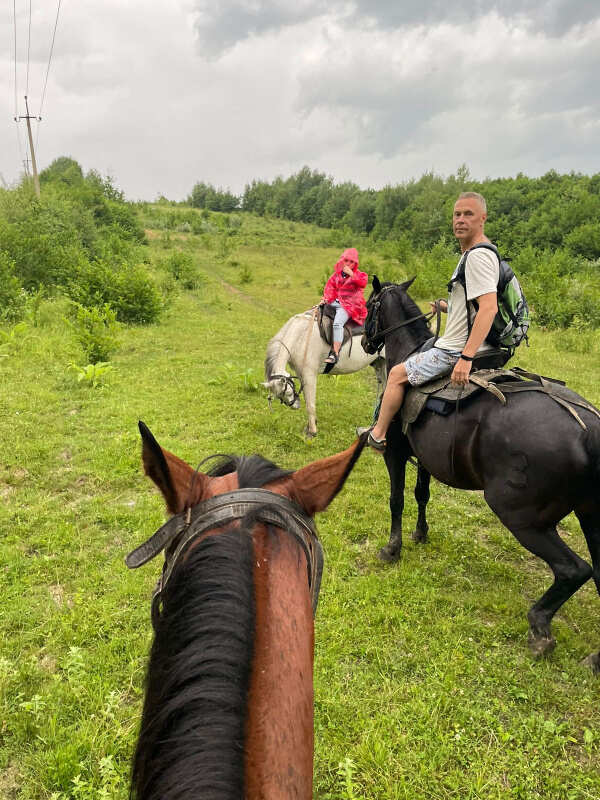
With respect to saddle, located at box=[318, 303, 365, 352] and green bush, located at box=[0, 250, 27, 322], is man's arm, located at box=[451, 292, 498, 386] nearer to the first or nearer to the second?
saddle, located at box=[318, 303, 365, 352]

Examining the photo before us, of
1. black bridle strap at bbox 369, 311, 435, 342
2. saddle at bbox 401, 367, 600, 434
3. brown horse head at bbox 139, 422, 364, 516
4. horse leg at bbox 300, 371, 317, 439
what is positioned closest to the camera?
brown horse head at bbox 139, 422, 364, 516

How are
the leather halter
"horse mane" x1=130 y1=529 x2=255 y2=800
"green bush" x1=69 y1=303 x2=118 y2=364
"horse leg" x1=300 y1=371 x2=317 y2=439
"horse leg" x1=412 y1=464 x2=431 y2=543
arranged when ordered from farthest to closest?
"green bush" x1=69 y1=303 x2=118 y2=364
"horse leg" x1=300 y1=371 x2=317 y2=439
"horse leg" x1=412 y1=464 x2=431 y2=543
the leather halter
"horse mane" x1=130 y1=529 x2=255 y2=800

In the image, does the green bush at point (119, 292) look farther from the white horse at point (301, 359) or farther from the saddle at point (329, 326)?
the saddle at point (329, 326)

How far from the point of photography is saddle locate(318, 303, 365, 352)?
251 inches

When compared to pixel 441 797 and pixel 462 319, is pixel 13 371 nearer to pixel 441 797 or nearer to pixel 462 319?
pixel 462 319

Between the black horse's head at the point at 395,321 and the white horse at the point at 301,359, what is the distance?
6.03 ft

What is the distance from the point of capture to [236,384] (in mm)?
8102

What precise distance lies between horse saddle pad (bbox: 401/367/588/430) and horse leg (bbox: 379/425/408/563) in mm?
515

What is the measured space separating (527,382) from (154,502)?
11.8 ft

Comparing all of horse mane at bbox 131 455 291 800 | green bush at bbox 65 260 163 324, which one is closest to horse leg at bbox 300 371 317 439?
horse mane at bbox 131 455 291 800

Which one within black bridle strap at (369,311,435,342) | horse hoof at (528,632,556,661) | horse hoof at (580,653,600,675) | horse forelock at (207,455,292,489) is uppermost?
black bridle strap at (369,311,435,342)

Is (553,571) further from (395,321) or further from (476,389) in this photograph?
(395,321)

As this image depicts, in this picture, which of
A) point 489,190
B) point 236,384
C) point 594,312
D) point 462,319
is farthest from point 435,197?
point 462,319

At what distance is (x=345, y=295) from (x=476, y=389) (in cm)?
374
